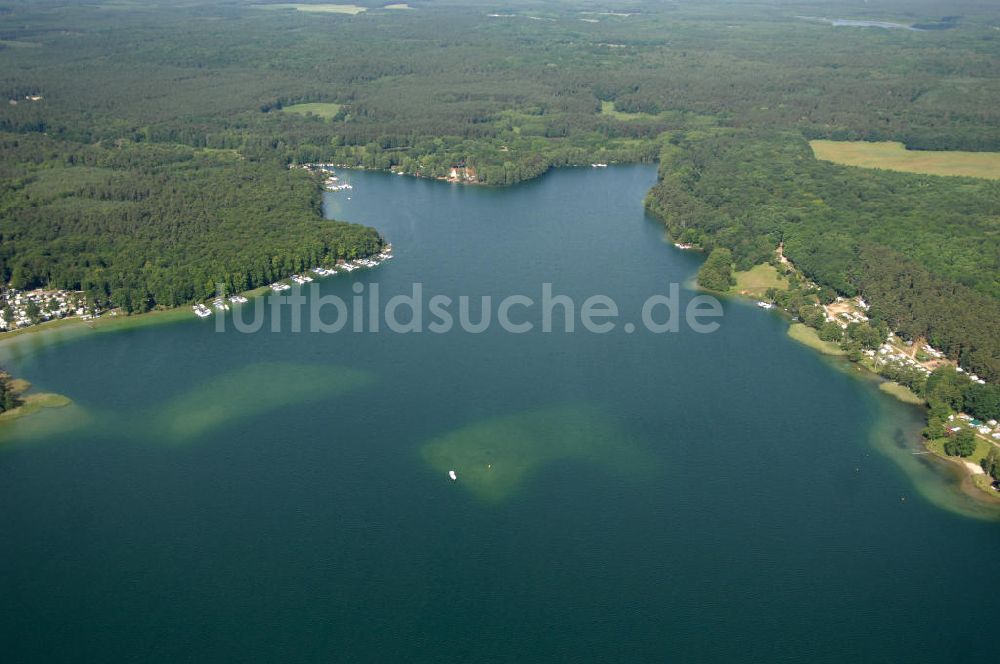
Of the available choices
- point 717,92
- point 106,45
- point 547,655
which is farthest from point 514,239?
point 106,45

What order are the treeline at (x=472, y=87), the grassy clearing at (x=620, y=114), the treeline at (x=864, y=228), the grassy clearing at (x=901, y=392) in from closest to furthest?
1. the grassy clearing at (x=901, y=392)
2. the treeline at (x=864, y=228)
3. the treeline at (x=472, y=87)
4. the grassy clearing at (x=620, y=114)

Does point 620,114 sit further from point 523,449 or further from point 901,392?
point 523,449

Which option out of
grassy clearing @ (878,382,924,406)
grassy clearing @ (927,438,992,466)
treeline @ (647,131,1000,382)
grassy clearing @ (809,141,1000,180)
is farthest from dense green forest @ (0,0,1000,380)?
grassy clearing @ (927,438,992,466)

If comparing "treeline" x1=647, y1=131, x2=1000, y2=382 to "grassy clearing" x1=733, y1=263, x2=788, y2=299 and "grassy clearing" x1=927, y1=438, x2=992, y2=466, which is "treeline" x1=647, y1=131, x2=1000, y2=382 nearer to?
"grassy clearing" x1=733, y1=263, x2=788, y2=299

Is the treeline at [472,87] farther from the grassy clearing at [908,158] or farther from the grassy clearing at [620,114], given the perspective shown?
the grassy clearing at [908,158]

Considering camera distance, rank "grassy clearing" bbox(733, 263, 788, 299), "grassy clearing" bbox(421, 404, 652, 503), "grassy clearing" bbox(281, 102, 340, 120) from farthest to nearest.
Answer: "grassy clearing" bbox(281, 102, 340, 120) < "grassy clearing" bbox(733, 263, 788, 299) < "grassy clearing" bbox(421, 404, 652, 503)

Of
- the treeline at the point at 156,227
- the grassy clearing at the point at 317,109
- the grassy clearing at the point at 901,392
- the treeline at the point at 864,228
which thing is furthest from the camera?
the grassy clearing at the point at 317,109

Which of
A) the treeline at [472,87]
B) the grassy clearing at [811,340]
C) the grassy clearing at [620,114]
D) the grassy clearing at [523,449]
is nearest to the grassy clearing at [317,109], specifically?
the treeline at [472,87]
